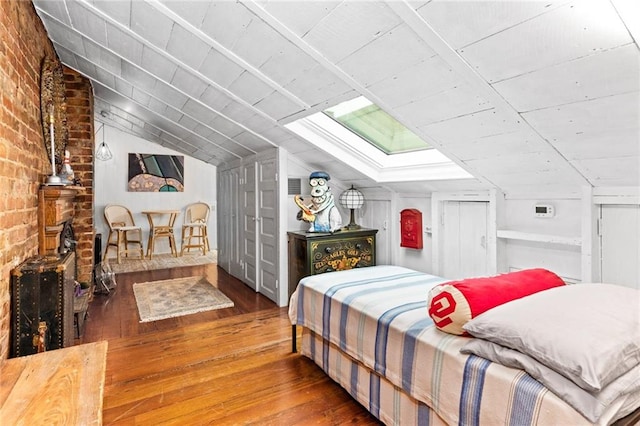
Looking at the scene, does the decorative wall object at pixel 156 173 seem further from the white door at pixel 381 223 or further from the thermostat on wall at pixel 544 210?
the thermostat on wall at pixel 544 210

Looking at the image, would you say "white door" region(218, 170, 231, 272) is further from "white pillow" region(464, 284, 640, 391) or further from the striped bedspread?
"white pillow" region(464, 284, 640, 391)

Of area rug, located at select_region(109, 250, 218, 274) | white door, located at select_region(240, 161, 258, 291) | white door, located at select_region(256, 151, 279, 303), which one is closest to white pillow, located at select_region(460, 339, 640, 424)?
white door, located at select_region(256, 151, 279, 303)

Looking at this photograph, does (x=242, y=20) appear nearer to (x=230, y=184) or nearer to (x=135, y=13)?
(x=135, y=13)

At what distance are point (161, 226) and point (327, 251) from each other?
4.50 meters

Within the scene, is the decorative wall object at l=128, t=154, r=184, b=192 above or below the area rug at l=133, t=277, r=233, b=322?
above

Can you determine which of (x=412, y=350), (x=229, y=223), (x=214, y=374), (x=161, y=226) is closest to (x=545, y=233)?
(x=412, y=350)

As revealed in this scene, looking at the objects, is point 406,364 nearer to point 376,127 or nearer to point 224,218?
point 376,127

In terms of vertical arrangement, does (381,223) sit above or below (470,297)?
above

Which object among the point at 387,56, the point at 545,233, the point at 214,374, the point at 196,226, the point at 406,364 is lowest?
the point at 214,374

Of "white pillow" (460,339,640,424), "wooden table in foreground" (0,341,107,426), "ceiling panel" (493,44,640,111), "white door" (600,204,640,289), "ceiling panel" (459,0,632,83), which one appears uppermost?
"ceiling panel" (459,0,632,83)

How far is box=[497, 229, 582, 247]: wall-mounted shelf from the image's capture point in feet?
7.07

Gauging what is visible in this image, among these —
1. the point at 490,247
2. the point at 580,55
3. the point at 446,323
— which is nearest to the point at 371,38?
the point at 580,55

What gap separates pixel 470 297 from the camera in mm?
1453

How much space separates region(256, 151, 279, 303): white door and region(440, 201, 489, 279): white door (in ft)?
5.52
